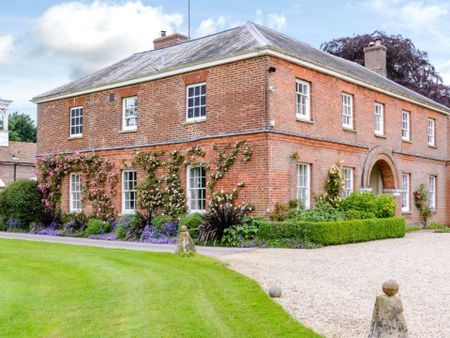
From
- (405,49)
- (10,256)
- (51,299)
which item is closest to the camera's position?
(51,299)

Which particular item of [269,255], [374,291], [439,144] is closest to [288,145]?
[269,255]

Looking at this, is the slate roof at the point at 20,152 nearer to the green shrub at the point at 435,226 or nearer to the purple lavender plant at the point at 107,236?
the purple lavender plant at the point at 107,236

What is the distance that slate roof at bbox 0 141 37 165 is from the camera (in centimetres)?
3859

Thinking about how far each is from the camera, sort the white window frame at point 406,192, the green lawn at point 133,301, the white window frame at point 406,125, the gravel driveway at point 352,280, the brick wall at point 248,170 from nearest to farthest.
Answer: the green lawn at point 133,301 → the gravel driveway at point 352,280 → the brick wall at point 248,170 → the white window frame at point 406,192 → the white window frame at point 406,125

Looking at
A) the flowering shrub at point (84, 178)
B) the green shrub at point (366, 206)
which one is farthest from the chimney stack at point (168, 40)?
the green shrub at point (366, 206)

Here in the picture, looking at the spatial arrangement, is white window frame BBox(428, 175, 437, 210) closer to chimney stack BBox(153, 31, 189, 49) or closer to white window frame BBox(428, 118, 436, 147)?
white window frame BBox(428, 118, 436, 147)

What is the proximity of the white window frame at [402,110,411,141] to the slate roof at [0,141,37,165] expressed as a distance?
2462 centimetres

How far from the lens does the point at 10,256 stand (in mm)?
13836

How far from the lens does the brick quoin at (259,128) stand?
18.7 meters

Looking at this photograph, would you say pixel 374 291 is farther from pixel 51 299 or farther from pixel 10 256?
pixel 10 256

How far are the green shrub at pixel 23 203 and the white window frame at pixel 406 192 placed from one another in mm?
16311

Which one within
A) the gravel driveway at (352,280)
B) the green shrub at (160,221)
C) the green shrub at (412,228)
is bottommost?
the gravel driveway at (352,280)

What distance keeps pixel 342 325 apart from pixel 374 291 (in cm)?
268

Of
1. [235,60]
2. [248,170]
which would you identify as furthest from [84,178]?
[235,60]
